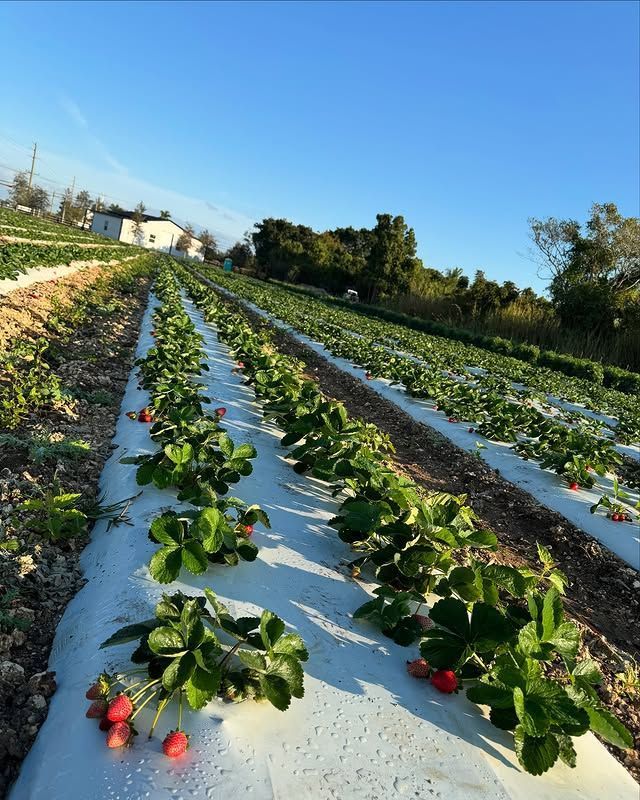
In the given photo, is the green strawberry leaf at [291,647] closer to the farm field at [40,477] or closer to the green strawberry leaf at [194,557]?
the green strawberry leaf at [194,557]

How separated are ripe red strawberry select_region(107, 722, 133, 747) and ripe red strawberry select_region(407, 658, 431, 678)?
1.18 meters

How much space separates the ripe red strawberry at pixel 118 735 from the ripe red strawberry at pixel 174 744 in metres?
0.12

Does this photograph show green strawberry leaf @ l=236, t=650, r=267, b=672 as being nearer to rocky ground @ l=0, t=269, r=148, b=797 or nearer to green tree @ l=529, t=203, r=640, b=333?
rocky ground @ l=0, t=269, r=148, b=797

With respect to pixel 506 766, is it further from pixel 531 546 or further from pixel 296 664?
pixel 531 546

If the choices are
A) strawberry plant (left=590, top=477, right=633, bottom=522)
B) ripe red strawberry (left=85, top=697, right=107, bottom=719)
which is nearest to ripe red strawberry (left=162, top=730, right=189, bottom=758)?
ripe red strawberry (left=85, top=697, right=107, bottom=719)

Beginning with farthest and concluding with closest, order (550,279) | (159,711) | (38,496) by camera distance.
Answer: (550,279) < (38,496) < (159,711)

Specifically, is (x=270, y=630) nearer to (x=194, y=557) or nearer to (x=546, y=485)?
(x=194, y=557)

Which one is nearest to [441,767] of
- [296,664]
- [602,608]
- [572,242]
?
[296,664]

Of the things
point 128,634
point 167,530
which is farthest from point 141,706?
point 167,530

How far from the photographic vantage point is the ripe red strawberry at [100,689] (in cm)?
183

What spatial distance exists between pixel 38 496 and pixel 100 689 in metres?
1.99

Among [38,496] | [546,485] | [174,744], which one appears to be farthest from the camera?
[546,485]

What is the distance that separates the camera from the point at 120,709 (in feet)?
5.70

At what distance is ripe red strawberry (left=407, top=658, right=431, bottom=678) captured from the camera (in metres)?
2.35
